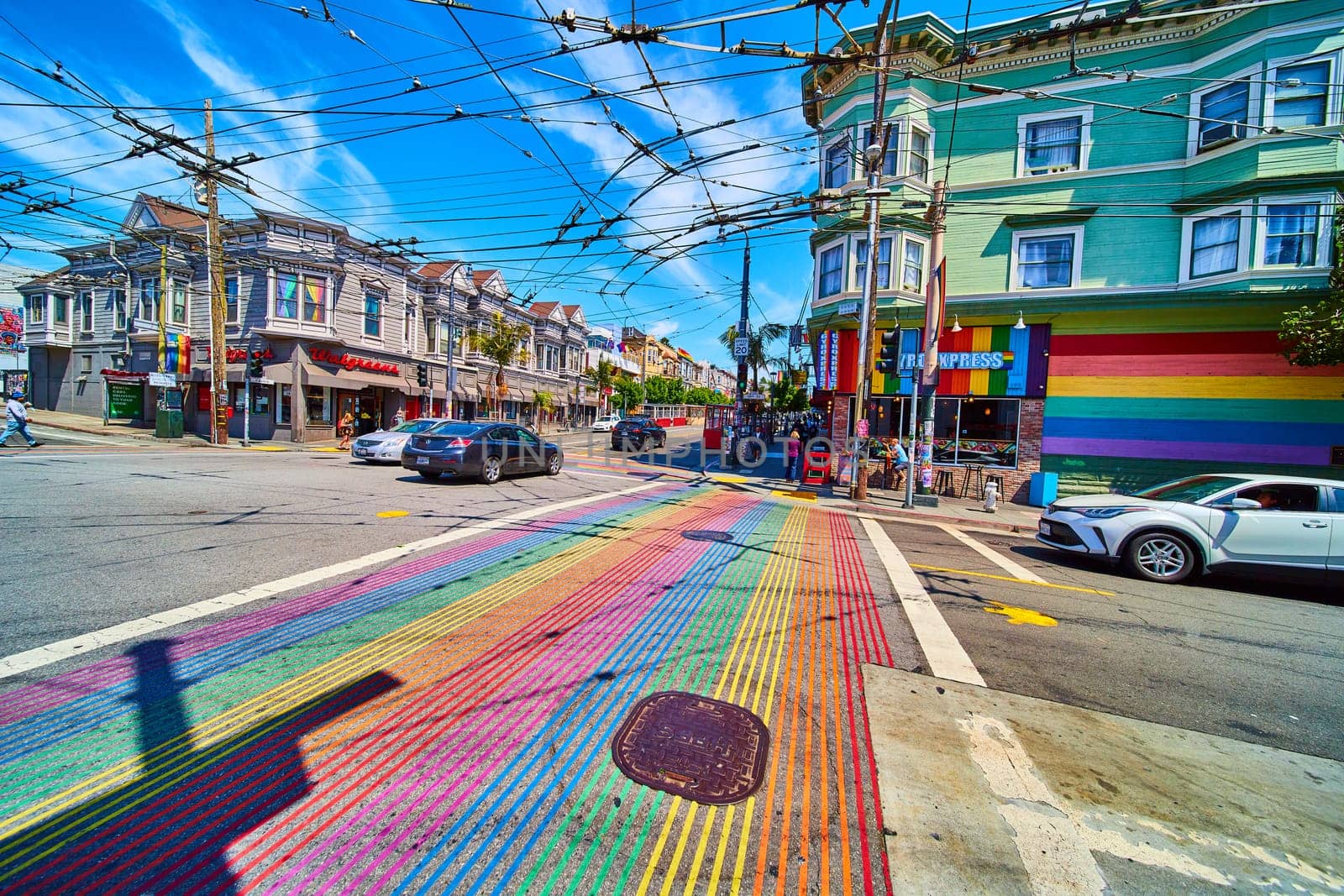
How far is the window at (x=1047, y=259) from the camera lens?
14.5m

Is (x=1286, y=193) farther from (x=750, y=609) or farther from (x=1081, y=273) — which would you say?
(x=750, y=609)

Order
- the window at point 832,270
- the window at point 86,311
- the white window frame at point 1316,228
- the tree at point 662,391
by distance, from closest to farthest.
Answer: the white window frame at point 1316,228
the window at point 832,270
the window at point 86,311
the tree at point 662,391

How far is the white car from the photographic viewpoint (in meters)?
6.24

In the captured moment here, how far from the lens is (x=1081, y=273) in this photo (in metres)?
14.4

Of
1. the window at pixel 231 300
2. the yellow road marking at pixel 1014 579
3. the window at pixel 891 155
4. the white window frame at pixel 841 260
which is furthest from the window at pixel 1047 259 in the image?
the window at pixel 231 300

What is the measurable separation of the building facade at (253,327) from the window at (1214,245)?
2347 centimetres

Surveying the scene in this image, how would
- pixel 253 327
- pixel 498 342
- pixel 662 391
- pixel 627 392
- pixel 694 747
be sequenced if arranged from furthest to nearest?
pixel 662 391 < pixel 627 392 < pixel 498 342 < pixel 253 327 < pixel 694 747

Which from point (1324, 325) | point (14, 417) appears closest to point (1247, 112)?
point (1324, 325)

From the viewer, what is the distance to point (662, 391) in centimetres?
6656

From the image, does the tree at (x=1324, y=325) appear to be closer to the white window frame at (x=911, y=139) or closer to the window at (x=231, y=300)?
the white window frame at (x=911, y=139)

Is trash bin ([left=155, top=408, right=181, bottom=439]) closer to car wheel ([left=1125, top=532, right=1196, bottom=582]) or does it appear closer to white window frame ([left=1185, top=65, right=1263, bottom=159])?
car wheel ([left=1125, top=532, right=1196, bottom=582])

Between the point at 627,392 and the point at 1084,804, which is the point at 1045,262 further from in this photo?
the point at 627,392

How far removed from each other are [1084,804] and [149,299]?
37.0 metres

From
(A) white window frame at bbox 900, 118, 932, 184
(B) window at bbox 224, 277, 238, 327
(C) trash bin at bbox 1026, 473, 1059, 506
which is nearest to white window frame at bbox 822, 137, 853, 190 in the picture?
(A) white window frame at bbox 900, 118, 932, 184
